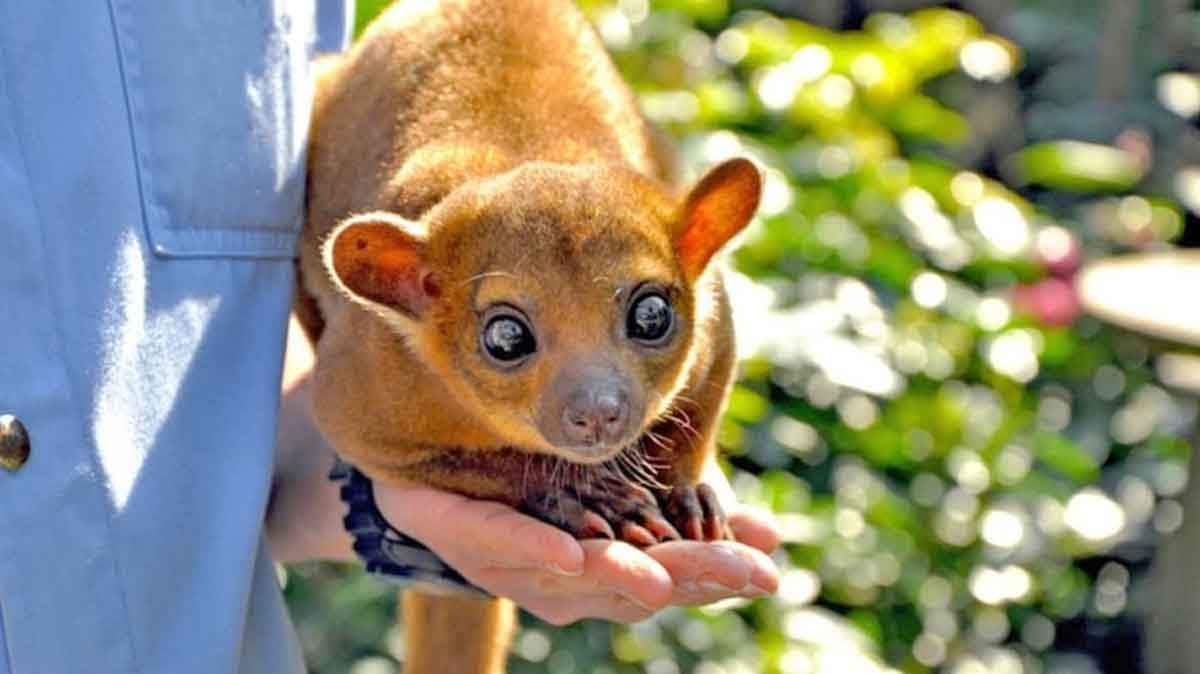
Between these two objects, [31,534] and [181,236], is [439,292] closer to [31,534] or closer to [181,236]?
[181,236]

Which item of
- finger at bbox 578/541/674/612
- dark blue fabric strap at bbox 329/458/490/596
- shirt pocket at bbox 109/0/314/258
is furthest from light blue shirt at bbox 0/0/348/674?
finger at bbox 578/541/674/612

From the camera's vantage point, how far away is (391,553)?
2.09m

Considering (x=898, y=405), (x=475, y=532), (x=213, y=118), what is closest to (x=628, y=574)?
(x=475, y=532)

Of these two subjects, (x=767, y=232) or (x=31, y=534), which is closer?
(x=31, y=534)

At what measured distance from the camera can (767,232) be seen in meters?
3.54

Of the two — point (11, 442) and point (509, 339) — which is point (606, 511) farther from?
point (11, 442)

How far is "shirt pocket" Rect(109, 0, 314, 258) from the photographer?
1855mm

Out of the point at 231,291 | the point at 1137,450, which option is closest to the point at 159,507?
the point at 231,291

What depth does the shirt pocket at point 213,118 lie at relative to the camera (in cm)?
186

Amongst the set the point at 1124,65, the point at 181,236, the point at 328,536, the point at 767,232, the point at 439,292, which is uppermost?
the point at 181,236

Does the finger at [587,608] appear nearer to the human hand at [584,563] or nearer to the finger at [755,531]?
the human hand at [584,563]

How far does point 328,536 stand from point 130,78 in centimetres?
63

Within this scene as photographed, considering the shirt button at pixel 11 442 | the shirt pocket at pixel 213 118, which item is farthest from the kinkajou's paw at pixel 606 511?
the shirt button at pixel 11 442

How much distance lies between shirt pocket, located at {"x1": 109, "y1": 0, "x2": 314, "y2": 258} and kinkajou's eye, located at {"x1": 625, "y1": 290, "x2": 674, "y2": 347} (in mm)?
403
